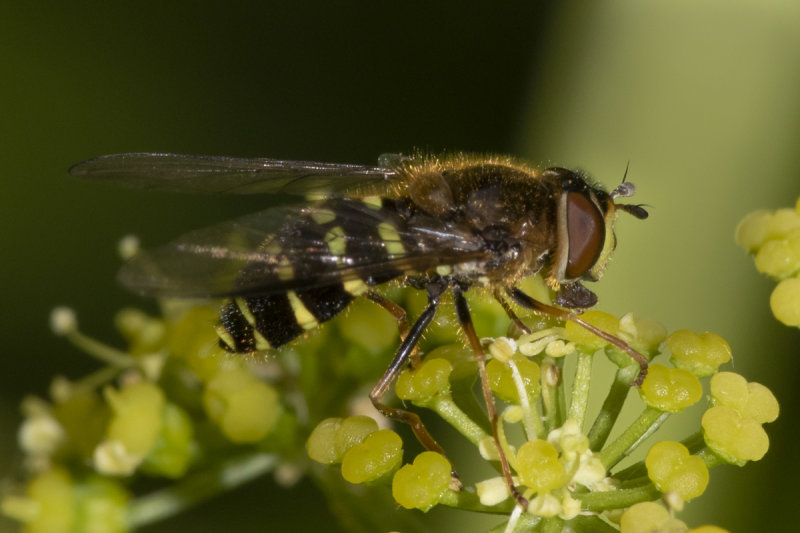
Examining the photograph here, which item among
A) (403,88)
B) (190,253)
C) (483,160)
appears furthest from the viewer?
(403,88)

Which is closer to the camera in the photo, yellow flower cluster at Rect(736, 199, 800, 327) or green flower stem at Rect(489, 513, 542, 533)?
green flower stem at Rect(489, 513, 542, 533)

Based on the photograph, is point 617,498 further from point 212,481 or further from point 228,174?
point 228,174

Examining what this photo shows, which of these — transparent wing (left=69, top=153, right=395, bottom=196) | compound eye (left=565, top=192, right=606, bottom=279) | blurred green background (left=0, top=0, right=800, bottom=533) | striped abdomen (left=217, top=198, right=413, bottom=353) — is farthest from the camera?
blurred green background (left=0, top=0, right=800, bottom=533)

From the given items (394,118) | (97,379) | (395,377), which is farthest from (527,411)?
(394,118)

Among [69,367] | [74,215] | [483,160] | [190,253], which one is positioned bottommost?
[69,367]

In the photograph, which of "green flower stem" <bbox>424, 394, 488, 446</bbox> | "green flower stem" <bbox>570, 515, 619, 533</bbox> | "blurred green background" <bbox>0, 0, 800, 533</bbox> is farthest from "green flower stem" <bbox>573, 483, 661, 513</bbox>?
"blurred green background" <bbox>0, 0, 800, 533</bbox>

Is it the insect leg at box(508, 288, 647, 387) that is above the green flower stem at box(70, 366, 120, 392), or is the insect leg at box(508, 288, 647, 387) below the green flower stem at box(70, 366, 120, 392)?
above

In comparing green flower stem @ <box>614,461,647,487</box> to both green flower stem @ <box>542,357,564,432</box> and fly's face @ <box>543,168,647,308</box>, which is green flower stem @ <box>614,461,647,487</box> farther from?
fly's face @ <box>543,168,647,308</box>

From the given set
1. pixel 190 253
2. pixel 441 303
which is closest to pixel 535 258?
pixel 441 303

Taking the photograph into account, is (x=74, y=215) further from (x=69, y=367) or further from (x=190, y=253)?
(x=190, y=253)
